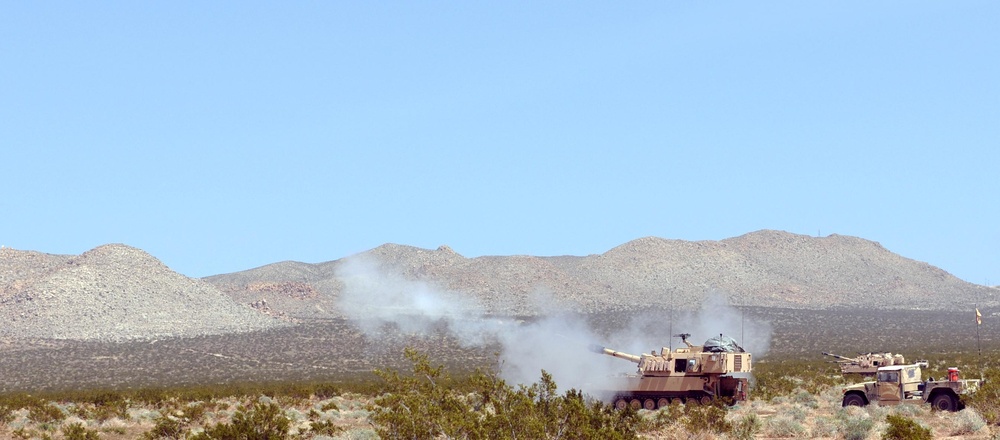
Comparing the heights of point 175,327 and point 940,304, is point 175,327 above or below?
below

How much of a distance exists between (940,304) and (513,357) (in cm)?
11029

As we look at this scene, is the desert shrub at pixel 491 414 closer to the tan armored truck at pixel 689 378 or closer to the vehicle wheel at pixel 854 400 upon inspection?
the vehicle wheel at pixel 854 400

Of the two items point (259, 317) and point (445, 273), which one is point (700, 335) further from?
point (445, 273)

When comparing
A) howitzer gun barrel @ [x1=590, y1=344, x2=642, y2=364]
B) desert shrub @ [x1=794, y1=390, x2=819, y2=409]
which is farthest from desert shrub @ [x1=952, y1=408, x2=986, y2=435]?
howitzer gun barrel @ [x1=590, y1=344, x2=642, y2=364]

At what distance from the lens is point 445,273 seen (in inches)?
5989

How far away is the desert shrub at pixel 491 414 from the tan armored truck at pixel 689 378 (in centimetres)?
1972

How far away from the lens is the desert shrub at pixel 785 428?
29234mm

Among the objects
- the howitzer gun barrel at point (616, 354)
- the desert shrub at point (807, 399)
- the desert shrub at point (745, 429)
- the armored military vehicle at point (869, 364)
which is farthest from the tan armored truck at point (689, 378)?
the desert shrub at point (745, 429)

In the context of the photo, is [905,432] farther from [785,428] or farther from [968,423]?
[785,428]

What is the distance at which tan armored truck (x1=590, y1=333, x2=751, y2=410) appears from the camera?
40.3 metres

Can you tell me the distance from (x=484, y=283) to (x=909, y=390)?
109883mm

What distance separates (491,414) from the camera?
65.4 ft

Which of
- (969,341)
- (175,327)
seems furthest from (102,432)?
(175,327)

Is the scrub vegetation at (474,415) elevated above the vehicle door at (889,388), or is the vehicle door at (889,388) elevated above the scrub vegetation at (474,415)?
the vehicle door at (889,388)
